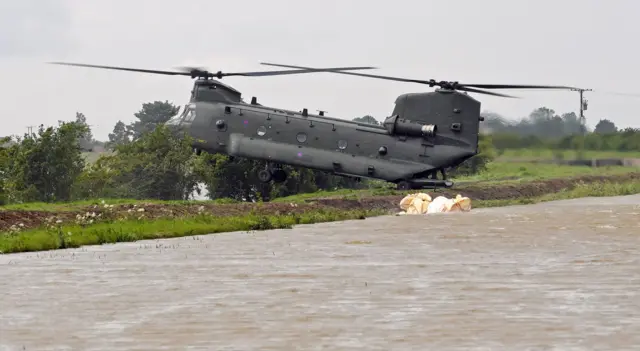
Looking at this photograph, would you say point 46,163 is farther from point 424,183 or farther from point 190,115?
point 424,183

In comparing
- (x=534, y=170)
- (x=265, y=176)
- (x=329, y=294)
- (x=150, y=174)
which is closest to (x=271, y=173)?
(x=265, y=176)

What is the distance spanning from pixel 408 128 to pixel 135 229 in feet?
74.6

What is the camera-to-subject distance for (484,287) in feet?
59.4

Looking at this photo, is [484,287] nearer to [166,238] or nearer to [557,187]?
[166,238]

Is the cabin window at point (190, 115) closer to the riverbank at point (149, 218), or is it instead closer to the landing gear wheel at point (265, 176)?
the landing gear wheel at point (265, 176)

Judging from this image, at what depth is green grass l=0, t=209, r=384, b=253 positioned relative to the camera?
1027 inches

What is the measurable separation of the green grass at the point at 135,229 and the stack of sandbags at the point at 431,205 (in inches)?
248

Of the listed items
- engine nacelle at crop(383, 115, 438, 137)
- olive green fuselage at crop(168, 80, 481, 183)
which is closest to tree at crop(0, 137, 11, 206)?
olive green fuselage at crop(168, 80, 481, 183)

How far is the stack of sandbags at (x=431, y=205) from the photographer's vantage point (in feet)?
145

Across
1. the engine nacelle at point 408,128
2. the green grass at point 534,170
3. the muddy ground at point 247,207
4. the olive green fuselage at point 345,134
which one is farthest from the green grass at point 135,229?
the green grass at point 534,170

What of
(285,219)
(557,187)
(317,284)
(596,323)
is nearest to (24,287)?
(317,284)

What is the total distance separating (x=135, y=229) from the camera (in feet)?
97.9

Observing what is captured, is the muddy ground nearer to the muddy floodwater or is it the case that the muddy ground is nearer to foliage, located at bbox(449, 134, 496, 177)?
foliage, located at bbox(449, 134, 496, 177)

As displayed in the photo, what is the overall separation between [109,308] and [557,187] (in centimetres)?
5779
